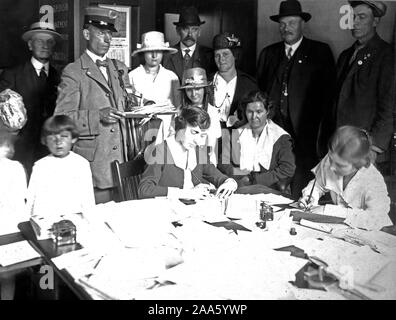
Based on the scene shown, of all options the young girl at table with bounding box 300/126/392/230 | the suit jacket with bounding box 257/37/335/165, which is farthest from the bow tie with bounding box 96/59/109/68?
the young girl at table with bounding box 300/126/392/230

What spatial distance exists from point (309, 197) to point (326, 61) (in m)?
1.06

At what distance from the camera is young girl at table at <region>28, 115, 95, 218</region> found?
1.61 meters

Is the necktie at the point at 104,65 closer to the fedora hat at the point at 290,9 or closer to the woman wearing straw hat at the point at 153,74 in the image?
the woman wearing straw hat at the point at 153,74

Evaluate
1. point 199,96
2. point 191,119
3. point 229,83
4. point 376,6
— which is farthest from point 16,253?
point 376,6

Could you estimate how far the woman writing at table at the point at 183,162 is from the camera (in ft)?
5.92

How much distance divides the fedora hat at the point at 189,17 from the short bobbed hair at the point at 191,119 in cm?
77

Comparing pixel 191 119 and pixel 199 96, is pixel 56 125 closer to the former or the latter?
pixel 191 119

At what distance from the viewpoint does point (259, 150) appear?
2.27 m

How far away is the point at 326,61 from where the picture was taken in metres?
2.38

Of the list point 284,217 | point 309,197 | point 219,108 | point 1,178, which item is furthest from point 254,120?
point 1,178

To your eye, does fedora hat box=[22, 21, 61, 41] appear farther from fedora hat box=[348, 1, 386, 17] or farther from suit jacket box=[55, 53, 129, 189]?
fedora hat box=[348, 1, 386, 17]

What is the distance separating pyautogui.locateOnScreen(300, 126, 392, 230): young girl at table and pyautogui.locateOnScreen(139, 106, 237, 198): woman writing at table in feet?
1.24
